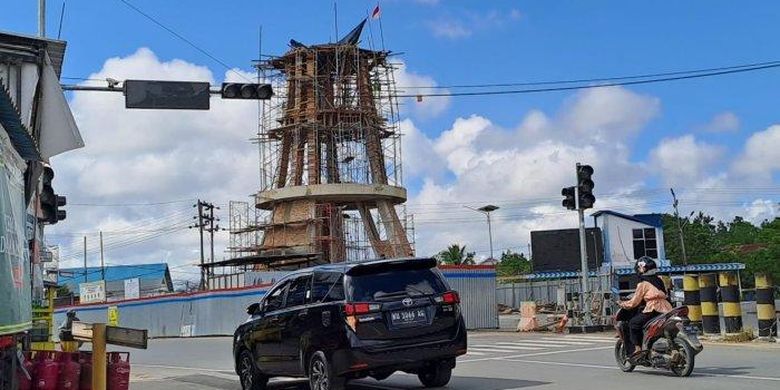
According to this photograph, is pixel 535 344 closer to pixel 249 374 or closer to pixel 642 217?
pixel 249 374

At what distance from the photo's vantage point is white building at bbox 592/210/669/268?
49.8 m

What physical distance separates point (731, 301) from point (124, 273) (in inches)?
3201

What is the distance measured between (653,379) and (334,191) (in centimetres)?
4453

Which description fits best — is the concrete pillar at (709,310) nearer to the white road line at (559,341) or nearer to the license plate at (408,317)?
the white road line at (559,341)

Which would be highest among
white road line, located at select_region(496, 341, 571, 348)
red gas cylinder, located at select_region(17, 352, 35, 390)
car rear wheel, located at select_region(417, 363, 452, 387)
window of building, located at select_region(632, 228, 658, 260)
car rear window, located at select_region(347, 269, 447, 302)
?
window of building, located at select_region(632, 228, 658, 260)

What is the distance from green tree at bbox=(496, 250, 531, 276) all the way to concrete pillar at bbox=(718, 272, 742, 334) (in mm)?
71317

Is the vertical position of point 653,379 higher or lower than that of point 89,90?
lower

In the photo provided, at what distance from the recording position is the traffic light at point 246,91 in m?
18.1

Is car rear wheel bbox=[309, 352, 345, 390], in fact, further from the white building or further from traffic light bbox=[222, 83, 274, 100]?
the white building

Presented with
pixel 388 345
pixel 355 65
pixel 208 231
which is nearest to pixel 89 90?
pixel 388 345

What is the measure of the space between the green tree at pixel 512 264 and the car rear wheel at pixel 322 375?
80042 mm

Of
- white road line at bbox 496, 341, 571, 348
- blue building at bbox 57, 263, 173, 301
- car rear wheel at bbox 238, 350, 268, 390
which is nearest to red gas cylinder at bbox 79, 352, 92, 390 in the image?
car rear wheel at bbox 238, 350, 268, 390

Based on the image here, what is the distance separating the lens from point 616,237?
50.2 m

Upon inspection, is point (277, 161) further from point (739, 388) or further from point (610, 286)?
point (739, 388)
